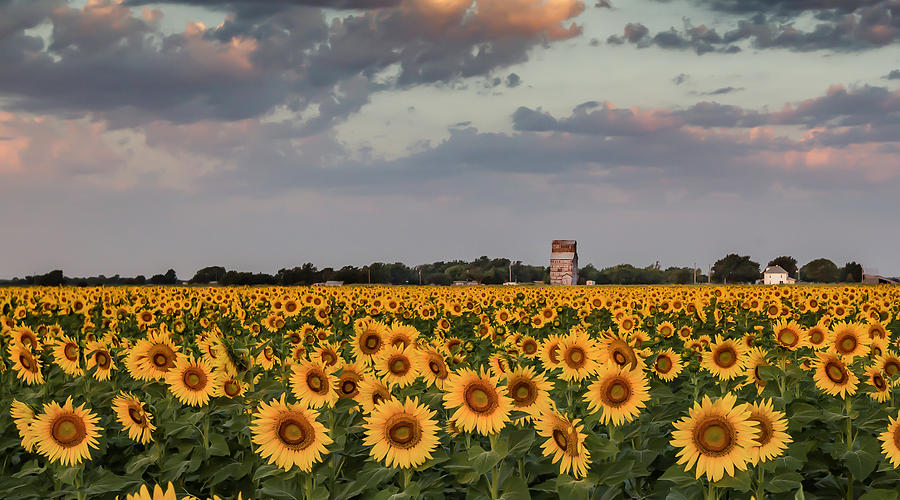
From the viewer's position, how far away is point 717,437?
446 centimetres

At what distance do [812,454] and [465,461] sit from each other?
403 centimetres

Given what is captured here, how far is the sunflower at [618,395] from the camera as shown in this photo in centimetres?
580

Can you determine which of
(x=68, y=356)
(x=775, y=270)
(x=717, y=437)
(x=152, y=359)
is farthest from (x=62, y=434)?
(x=775, y=270)

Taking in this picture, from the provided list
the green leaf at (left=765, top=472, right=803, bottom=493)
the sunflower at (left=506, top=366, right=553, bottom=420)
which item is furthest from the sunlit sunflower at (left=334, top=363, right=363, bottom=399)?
the green leaf at (left=765, top=472, right=803, bottom=493)

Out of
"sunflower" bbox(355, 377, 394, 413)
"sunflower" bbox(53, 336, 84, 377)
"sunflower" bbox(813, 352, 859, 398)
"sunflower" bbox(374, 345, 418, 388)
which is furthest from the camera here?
"sunflower" bbox(53, 336, 84, 377)

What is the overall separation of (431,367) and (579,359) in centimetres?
161

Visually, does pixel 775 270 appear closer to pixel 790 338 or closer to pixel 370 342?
pixel 790 338

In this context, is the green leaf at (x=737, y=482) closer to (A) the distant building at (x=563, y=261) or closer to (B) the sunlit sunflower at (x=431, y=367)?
(B) the sunlit sunflower at (x=431, y=367)

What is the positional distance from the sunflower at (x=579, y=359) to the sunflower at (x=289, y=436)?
3.00m

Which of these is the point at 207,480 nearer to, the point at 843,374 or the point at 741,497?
the point at 741,497

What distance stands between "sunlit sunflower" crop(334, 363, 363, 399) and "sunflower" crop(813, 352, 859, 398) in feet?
14.6

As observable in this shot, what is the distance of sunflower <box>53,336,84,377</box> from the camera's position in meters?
9.03

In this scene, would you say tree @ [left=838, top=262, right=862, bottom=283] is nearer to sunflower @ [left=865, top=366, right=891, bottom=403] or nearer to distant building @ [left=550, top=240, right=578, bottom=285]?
distant building @ [left=550, top=240, right=578, bottom=285]

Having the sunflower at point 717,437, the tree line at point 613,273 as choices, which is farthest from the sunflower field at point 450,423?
the tree line at point 613,273
